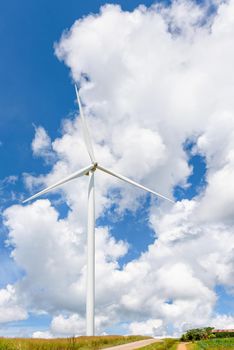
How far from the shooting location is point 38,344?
30047 millimetres

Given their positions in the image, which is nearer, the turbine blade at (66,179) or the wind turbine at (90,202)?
the wind turbine at (90,202)

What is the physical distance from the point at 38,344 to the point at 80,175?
155 feet

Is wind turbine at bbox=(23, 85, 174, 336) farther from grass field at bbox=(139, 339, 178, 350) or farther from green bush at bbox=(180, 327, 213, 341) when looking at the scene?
green bush at bbox=(180, 327, 213, 341)

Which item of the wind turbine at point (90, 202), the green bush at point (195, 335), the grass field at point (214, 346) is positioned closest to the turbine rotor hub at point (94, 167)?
the wind turbine at point (90, 202)

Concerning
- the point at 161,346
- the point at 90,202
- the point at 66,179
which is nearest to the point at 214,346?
the point at 161,346

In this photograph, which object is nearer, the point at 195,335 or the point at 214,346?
the point at 214,346

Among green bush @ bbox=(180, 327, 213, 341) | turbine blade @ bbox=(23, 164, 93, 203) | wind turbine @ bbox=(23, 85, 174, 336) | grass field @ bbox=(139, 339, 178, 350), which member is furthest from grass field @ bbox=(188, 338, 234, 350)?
turbine blade @ bbox=(23, 164, 93, 203)

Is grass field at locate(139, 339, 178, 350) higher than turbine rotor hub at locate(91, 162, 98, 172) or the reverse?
the reverse

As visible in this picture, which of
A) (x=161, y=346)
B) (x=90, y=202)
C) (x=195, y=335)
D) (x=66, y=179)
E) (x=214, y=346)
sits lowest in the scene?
(x=161, y=346)

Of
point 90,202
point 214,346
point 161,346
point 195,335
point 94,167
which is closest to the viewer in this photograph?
point 161,346

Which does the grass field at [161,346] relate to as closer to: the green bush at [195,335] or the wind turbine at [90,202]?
the wind turbine at [90,202]

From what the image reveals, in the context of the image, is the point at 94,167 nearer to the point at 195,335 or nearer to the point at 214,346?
the point at 214,346

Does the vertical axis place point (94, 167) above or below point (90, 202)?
above

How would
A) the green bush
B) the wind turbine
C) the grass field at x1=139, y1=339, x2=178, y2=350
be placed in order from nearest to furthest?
1. the grass field at x1=139, y1=339, x2=178, y2=350
2. the wind turbine
3. the green bush
